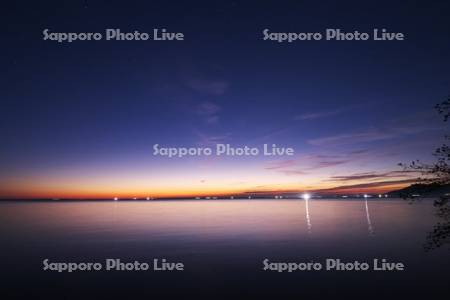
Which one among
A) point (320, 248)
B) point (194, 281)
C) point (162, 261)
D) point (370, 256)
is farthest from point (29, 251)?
point (370, 256)

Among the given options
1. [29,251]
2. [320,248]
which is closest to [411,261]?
[320,248]

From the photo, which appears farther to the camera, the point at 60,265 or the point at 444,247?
the point at 444,247

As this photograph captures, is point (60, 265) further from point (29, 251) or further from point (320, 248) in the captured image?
point (320, 248)

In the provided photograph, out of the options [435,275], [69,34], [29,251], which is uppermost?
[69,34]

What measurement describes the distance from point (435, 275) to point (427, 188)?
73.0ft

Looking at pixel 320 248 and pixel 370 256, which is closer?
pixel 370 256

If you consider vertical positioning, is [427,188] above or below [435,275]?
above

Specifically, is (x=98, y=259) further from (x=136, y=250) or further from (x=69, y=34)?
(x=69, y=34)

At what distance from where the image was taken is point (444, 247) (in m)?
37.1

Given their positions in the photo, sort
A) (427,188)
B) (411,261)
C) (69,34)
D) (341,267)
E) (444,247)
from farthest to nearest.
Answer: (444,247) → (411,261) → (341,267) → (69,34) → (427,188)

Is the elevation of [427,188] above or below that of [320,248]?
above

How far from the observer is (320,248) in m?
41.3

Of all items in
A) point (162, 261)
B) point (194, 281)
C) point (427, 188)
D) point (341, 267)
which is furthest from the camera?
A: point (162, 261)

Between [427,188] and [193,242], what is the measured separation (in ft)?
132
